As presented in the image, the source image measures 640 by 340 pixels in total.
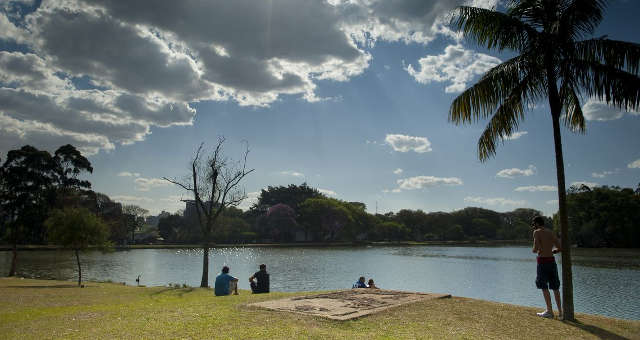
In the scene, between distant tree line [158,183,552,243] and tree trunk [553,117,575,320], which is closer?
tree trunk [553,117,575,320]

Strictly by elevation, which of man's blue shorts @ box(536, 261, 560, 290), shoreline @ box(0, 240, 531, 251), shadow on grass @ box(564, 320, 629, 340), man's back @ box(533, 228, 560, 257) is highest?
man's back @ box(533, 228, 560, 257)

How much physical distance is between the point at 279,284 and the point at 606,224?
239 feet

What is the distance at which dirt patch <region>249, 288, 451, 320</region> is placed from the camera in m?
9.23

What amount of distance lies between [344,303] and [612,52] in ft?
30.0

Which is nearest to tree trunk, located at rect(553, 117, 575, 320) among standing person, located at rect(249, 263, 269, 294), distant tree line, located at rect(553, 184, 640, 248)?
standing person, located at rect(249, 263, 269, 294)

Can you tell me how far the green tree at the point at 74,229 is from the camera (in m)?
22.3

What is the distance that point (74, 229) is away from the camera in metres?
22.4

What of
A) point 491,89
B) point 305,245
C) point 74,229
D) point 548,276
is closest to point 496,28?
point 491,89

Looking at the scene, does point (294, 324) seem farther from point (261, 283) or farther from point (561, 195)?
point (261, 283)

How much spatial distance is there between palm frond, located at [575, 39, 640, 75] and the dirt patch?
7654 mm

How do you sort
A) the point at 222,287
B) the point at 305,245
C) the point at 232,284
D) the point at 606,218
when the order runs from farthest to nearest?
1. the point at 305,245
2. the point at 606,218
3. the point at 232,284
4. the point at 222,287

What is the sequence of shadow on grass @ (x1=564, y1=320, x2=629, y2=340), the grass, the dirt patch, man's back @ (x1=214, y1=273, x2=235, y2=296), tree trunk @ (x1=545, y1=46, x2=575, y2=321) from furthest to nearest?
man's back @ (x1=214, y1=273, x2=235, y2=296) → tree trunk @ (x1=545, y1=46, x2=575, y2=321) → the dirt patch → shadow on grass @ (x1=564, y1=320, x2=629, y2=340) → the grass

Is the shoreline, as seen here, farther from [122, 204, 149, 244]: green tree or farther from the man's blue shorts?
the man's blue shorts

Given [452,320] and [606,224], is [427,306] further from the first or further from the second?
[606,224]
